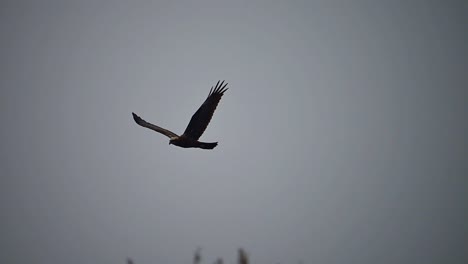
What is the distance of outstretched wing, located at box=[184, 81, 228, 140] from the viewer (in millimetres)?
13086

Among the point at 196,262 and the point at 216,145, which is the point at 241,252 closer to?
the point at 196,262

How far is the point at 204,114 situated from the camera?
43.4ft

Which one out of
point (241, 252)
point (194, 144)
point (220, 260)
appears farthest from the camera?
point (194, 144)

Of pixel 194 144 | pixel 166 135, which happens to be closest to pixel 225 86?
pixel 194 144

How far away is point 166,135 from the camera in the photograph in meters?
15.3

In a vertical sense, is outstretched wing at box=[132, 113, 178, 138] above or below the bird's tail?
above

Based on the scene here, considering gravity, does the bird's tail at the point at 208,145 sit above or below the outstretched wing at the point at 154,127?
below

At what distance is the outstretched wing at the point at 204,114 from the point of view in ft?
42.9

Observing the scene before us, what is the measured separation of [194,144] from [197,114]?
4.84ft

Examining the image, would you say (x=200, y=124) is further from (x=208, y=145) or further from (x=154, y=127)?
(x=154, y=127)

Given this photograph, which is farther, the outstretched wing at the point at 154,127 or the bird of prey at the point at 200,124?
the outstretched wing at the point at 154,127

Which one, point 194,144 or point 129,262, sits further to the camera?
point 194,144

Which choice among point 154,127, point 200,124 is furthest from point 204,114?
point 154,127

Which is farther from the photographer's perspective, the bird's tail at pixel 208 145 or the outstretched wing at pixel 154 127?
the outstretched wing at pixel 154 127
